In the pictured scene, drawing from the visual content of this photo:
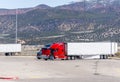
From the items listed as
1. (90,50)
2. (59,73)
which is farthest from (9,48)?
(59,73)

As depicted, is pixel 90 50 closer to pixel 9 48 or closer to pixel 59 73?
pixel 9 48

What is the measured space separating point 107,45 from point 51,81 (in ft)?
152

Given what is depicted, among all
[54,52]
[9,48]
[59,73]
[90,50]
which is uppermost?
[90,50]

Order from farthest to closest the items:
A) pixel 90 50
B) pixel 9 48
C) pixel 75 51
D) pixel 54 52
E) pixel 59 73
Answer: pixel 9 48 → pixel 90 50 → pixel 75 51 → pixel 54 52 → pixel 59 73

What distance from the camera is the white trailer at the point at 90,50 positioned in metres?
76.8

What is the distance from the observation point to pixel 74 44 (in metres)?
77.9

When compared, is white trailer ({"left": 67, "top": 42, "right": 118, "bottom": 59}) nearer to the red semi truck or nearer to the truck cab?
the red semi truck

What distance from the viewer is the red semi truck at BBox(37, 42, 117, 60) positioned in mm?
74625

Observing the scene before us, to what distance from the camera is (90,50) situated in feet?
255

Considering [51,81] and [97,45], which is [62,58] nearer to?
[97,45]

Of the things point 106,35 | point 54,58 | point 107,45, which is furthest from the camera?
point 106,35

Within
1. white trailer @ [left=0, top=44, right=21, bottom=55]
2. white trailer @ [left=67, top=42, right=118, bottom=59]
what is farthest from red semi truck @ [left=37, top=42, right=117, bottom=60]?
white trailer @ [left=0, top=44, right=21, bottom=55]

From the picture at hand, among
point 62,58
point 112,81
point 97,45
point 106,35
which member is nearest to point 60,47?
point 62,58

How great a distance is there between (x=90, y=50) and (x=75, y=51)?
2.44 metres
